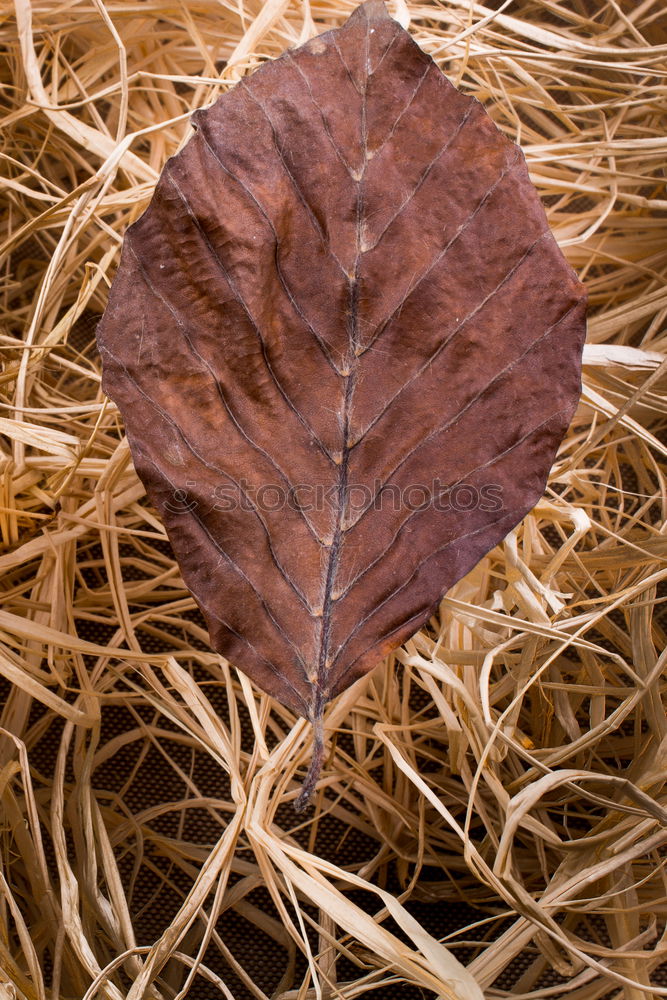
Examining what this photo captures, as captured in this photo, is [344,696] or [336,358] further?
[344,696]

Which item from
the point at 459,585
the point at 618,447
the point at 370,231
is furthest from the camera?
the point at 618,447

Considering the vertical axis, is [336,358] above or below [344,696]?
above

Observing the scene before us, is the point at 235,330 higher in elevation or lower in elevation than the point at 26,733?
higher

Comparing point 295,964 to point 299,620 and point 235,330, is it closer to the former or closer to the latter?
point 299,620

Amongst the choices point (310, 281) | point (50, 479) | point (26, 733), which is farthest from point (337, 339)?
point (26, 733)
